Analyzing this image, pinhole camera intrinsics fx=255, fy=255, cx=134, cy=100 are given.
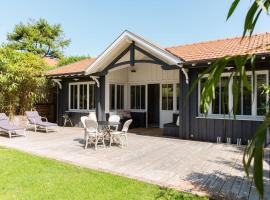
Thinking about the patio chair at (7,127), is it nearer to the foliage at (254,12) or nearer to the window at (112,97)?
the window at (112,97)

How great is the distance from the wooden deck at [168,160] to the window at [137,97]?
4.97 meters

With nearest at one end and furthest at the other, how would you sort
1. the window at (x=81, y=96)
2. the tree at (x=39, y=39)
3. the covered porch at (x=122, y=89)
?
1. the covered porch at (x=122, y=89)
2. the window at (x=81, y=96)
3. the tree at (x=39, y=39)

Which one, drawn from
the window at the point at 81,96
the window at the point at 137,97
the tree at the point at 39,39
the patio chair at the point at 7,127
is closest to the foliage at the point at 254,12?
the patio chair at the point at 7,127

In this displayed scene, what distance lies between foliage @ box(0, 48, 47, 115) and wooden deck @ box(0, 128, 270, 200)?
13.5 feet

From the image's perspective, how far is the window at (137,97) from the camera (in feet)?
53.1

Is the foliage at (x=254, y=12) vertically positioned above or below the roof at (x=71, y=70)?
below

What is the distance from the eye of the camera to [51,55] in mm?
39188

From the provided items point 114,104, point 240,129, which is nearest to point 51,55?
point 114,104

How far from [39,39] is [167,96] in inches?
1081

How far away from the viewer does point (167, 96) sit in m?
15.1

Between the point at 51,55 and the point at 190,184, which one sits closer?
the point at 190,184

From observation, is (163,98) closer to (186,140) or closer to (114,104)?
(114,104)

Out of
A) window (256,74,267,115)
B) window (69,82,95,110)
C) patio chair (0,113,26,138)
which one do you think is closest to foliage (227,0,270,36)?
window (256,74,267,115)

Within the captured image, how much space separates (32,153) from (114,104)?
7732 millimetres
